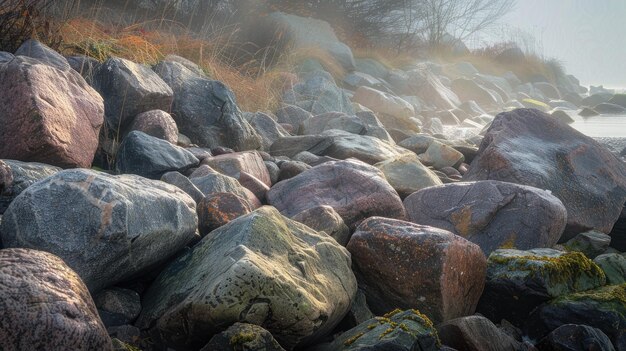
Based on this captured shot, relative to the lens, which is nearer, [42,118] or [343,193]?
[42,118]

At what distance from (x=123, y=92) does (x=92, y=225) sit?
9.05 feet

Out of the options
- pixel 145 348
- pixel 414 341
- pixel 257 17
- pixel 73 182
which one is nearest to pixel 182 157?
pixel 73 182

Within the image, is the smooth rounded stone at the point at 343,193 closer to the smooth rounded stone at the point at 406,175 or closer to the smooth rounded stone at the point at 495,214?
the smooth rounded stone at the point at 495,214

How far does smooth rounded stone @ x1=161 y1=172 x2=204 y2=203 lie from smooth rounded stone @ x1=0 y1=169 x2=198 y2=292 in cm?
81

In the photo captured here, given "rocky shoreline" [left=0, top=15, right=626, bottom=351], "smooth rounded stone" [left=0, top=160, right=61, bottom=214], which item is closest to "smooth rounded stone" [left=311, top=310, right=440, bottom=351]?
"rocky shoreline" [left=0, top=15, right=626, bottom=351]

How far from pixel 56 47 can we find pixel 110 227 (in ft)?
12.2

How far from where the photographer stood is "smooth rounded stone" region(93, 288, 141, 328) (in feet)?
8.57

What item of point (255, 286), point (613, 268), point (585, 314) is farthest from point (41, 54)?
point (613, 268)

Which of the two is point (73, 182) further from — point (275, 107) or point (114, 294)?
point (275, 107)

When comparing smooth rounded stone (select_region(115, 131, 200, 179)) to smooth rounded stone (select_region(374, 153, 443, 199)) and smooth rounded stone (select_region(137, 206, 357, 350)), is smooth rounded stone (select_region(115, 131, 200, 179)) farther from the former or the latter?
smooth rounded stone (select_region(374, 153, 443, 199))

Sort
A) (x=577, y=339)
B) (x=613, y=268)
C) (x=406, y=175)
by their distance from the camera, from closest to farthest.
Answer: (x=577, y=339)
(x=613, y=268)
(x=406, y=175)

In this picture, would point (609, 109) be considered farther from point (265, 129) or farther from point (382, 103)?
point (265, 129)

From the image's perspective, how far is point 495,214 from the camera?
4.36 m

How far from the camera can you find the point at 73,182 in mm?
2648
